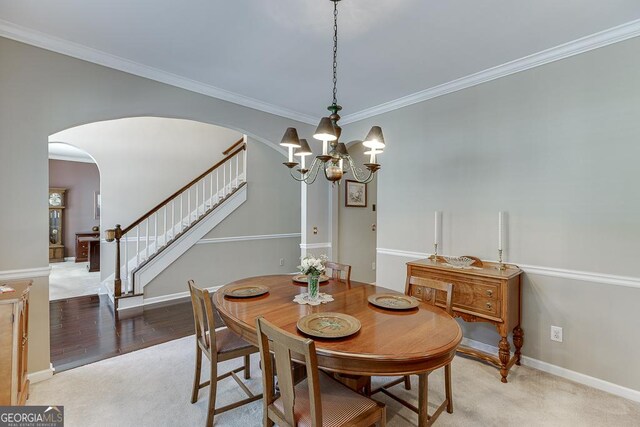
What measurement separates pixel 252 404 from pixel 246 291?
0.79 m

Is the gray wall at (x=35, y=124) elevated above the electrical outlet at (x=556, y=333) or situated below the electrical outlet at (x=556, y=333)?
above

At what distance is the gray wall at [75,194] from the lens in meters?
7.79

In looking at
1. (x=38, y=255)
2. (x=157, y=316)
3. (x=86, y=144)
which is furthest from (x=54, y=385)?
(x=86, y=144)

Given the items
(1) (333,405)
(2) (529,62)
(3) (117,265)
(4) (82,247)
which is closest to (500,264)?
(2) (529,62)

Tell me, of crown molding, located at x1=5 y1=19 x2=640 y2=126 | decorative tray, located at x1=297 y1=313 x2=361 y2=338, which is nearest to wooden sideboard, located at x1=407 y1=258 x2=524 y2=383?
decorative tray, located at x1=297 y1=313 x2=361 y2=338

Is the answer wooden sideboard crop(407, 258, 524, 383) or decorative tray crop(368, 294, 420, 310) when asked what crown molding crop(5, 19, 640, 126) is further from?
decorative tray crop(368, 294, 420, 310)

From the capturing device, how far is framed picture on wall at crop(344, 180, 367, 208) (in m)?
5.18

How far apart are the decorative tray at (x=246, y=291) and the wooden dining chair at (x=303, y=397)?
717mm

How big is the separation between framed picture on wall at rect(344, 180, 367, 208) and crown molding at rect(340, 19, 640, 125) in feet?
5.47

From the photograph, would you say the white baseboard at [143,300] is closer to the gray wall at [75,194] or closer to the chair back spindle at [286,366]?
the chair back spindle at [286,366]

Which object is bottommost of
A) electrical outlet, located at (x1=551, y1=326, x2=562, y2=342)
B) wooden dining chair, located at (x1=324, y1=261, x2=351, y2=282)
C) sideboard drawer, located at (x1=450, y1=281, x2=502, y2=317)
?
electrical outlet, located at (x1=551, y1=326, x2=562, y2=342)

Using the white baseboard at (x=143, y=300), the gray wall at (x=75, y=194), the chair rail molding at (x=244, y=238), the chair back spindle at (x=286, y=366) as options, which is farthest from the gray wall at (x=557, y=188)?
the gray wall at (x=75, y=194)

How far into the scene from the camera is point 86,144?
15.9ft

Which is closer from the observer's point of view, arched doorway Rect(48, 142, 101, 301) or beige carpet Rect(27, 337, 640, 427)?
beige carpet Rect(27, 337, 640, 427)
